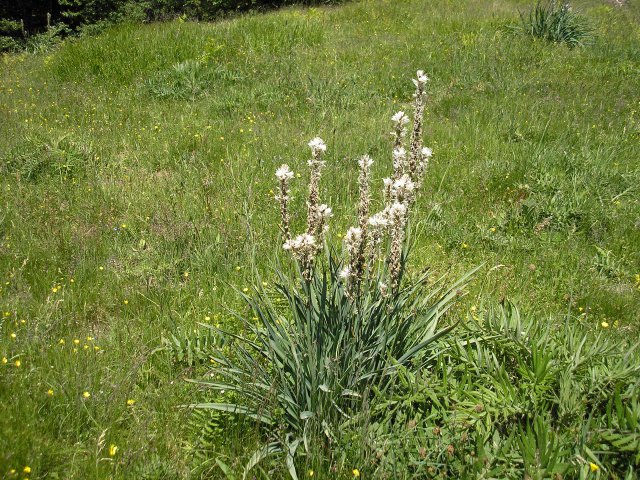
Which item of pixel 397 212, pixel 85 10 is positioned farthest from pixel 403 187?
pixel 85 10

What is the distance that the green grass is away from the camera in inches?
109

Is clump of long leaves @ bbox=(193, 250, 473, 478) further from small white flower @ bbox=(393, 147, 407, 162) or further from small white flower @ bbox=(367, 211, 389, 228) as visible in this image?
small white flower @ bbox=(393, 147, 407, 162)

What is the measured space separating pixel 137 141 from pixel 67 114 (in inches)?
60.4

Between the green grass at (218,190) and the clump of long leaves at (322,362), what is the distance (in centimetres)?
22

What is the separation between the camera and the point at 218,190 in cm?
523

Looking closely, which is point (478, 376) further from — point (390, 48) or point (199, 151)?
point (390, 48)

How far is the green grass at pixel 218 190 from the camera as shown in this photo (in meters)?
2.77

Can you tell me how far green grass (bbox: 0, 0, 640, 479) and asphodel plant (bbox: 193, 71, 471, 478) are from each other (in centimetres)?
22

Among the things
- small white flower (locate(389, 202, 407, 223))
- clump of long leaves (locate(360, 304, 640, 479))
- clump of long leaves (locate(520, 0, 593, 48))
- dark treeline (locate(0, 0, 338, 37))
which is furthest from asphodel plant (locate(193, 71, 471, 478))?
dark treeline (locate(0, 0, 338, 37))

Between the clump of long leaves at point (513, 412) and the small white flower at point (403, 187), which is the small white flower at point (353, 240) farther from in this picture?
the clump of long leaves at point (513, 412)

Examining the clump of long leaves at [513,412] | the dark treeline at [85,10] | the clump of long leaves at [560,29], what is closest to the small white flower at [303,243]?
the clump of long leaves at [513,412]

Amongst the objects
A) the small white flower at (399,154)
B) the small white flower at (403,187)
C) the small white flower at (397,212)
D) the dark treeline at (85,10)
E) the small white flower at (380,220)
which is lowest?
the dark treeline at (85,10)

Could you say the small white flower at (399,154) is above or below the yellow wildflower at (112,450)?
above

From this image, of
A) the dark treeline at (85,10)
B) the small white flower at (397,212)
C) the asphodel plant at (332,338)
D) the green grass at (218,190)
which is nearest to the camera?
the small white flower at (397,212)
